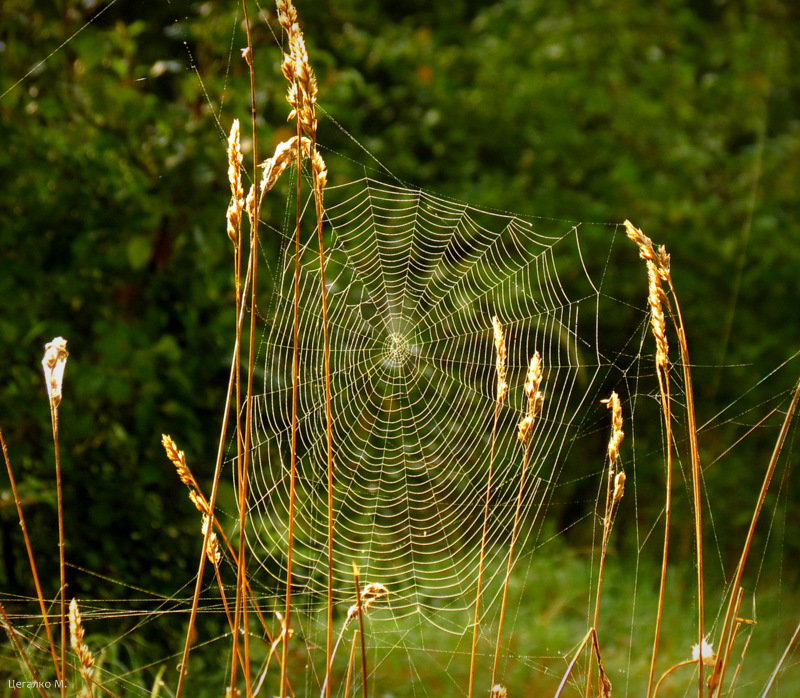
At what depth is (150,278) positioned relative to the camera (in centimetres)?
223

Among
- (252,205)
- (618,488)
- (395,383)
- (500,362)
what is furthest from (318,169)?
(395,383)

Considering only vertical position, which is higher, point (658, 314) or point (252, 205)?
point (252, 205)

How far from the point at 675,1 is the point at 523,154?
1.60m

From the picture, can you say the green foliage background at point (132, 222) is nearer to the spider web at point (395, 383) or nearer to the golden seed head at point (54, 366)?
the spider web at point (395, 383)

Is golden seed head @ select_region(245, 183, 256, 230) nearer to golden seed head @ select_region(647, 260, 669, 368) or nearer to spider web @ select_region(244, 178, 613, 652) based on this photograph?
golden seed head @ select_region(647, 260, 669, 368)

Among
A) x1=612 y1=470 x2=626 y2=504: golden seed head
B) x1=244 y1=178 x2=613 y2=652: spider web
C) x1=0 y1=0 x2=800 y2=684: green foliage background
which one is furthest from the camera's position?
x1=244 y1=178 x2=613 y2=652: spider web

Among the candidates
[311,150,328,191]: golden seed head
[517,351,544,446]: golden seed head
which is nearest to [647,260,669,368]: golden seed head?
[517,351,544,446]: golden seed head

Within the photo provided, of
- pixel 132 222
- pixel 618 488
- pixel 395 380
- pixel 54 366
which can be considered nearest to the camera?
pixel 54 366

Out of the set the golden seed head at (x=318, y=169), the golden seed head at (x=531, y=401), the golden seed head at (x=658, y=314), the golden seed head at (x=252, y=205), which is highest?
the golden seed head at (x=318, y=169)

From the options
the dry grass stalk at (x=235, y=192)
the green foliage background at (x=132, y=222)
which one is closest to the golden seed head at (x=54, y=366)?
the dry grass stalk at (x=235, y=192)

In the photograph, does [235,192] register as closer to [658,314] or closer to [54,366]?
[54,366]

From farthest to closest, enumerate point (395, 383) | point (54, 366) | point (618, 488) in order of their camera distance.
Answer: point (395, 383) < point (618, 488) < point (54, 366)

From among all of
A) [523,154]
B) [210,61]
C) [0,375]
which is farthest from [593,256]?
[0,375]

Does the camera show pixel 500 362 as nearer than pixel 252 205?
No
